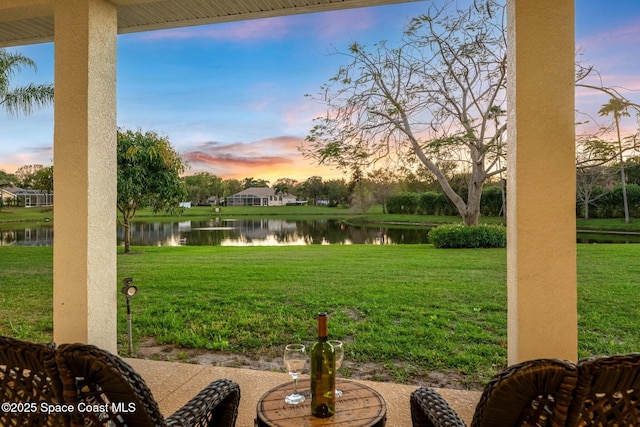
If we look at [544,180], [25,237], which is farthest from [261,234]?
[544,180]

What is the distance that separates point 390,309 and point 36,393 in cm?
423

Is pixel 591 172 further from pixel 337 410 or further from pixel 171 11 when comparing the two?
pixel 337 410

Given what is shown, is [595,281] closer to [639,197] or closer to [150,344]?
[639,197]

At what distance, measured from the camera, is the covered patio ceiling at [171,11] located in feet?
8.61

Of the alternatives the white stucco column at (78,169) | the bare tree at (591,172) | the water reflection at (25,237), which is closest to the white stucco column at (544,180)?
the white stucco column at (78,169)

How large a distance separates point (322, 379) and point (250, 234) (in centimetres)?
1020

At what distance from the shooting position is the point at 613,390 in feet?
3.00

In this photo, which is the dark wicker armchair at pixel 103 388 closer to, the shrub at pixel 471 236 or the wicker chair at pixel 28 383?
the wicker chair at pixel 28 383

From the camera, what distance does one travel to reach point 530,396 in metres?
0.93

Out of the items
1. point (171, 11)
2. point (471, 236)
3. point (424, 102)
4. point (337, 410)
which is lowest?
point (337, 410)

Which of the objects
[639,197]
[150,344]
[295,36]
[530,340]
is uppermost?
[295,36]

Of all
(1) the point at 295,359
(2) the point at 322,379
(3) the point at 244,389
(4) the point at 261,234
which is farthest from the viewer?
(4) the point at 261,234

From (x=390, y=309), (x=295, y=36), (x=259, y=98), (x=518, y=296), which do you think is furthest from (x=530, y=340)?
(x=259, y=98)

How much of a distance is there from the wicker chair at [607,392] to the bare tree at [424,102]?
684cm
